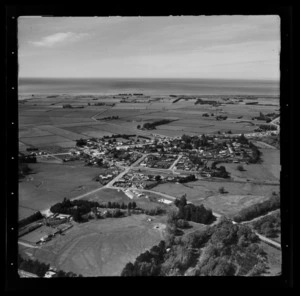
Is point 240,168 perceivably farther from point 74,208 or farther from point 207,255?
point 74,208

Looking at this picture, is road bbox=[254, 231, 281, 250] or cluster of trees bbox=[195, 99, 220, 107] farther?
cluster of trees bbox=[195, 99, 220, 107]

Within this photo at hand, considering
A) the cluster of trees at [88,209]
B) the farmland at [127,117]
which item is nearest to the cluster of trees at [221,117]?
the farmland at [127,117]

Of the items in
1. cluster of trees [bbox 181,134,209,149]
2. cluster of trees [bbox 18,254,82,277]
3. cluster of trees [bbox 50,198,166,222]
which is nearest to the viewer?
cluster of trees [bbox 18,254,82,277]

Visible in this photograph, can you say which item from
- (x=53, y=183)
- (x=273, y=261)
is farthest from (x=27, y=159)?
(x=273, y=261)

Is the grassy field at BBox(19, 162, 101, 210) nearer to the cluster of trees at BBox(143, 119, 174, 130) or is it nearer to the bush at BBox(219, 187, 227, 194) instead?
the cluster of trees at BBox(143, 119, 174, 130)

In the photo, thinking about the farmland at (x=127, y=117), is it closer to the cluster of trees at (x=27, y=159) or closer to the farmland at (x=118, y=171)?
the farmland at (x=118, y=171)

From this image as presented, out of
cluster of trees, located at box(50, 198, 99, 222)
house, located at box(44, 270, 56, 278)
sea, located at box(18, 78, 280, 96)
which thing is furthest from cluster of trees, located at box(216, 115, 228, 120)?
house, located at box(44, 270, 56, 278)
